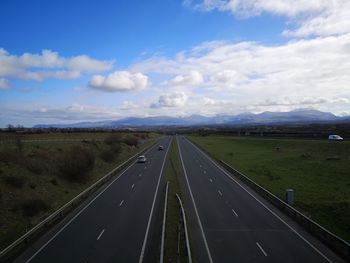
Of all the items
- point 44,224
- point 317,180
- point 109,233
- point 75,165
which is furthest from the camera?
point 75,165

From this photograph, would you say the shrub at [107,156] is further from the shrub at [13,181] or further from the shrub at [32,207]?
the shrub at [32,207]

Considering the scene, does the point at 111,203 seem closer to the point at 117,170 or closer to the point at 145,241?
the point at 145,241

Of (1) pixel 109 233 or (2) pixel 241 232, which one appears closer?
(1) pixel 109 233

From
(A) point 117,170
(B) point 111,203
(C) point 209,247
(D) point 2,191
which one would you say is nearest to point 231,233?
(C) point 209,247

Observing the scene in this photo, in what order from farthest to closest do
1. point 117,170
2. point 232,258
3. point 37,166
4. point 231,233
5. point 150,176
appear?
1. point 117,170
2. point 150,176
3. point 37,166
4. point 231,233
5. point 232,258

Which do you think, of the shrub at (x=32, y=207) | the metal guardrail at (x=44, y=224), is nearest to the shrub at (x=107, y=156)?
the metal guardrail at (x=44, y=224)

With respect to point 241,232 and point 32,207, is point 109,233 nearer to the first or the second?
point 241,232

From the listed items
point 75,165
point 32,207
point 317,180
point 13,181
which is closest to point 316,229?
point 32,207
